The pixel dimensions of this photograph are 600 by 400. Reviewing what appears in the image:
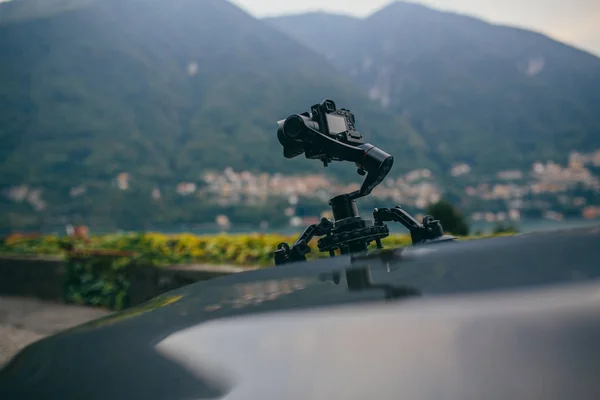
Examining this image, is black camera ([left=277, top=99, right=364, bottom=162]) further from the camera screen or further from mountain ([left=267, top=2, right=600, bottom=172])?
mountain ([left=267, top=2, right=600, bottom=172])

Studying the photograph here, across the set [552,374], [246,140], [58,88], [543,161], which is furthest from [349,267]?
[58,88]

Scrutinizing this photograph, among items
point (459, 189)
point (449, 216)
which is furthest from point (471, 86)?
point (449, 216)

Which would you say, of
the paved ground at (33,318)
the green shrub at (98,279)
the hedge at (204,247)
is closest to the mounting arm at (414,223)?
the hedge at (204,247)

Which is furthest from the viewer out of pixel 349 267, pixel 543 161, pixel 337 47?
pixel 337 47

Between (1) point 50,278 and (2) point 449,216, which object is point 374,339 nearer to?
(2) point 449,216

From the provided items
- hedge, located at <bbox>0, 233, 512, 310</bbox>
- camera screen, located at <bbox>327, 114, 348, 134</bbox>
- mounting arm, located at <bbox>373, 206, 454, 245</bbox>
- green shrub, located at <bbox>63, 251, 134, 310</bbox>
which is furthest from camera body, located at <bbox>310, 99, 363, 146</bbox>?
green shrub, located at <bbox>63, 251, 134, 310</bbox>

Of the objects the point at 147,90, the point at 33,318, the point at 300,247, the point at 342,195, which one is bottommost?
the point at 33,318

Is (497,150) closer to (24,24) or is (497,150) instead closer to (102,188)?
(102,188)
